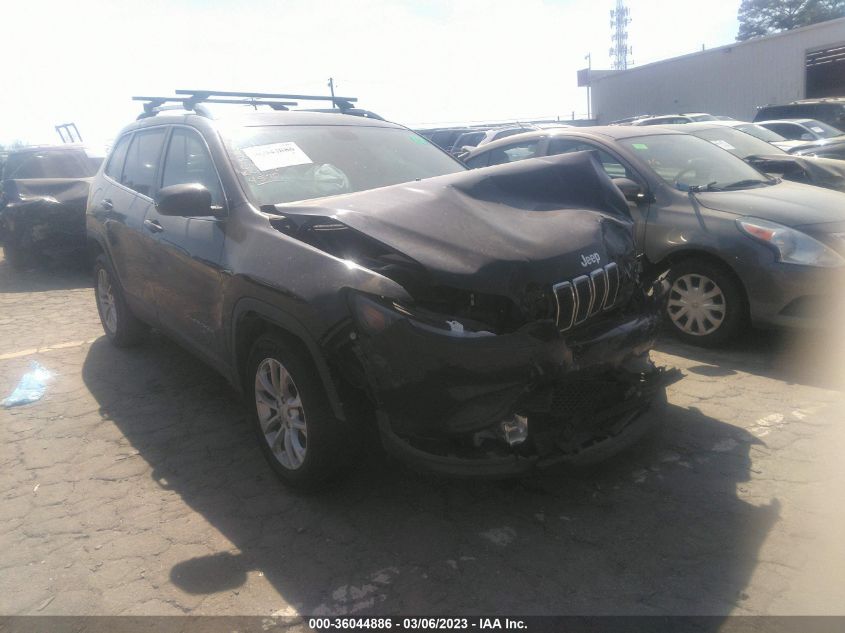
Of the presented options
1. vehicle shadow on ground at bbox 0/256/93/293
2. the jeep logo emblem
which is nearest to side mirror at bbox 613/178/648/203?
the jeep logo emblem

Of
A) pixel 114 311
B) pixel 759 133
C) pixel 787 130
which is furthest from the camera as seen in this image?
pixel 787 130

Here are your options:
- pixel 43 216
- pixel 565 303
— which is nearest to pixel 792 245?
pixel 565 303

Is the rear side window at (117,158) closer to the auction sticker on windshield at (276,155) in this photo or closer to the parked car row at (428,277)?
the parked car row at (428,277)

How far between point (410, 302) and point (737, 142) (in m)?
5.61

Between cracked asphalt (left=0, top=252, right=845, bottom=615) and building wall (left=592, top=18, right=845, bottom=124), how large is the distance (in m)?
26.8

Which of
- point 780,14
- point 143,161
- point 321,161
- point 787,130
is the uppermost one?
point 780,14

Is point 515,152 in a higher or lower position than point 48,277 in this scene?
higher

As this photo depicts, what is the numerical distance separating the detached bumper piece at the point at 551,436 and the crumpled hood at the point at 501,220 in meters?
0.50

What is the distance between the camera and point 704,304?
15.6 ft

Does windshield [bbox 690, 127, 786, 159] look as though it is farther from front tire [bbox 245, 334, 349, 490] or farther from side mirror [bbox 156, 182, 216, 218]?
→ front tire [bbox 245, 334, 349, 490]

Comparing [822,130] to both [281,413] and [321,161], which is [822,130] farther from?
[281,413]

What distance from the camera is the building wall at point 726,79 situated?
25964 mm

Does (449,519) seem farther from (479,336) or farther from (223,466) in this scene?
(223,466)

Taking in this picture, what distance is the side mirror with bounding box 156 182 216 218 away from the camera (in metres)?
3.32
